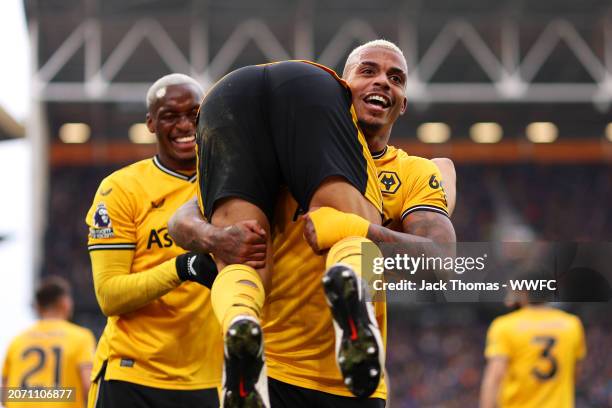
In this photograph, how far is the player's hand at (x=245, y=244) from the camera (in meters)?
3.94

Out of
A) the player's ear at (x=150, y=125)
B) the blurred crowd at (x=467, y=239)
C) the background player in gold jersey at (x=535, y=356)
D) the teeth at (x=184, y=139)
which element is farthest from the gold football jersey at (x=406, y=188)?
the blurred crowd at (x=467, y=239)

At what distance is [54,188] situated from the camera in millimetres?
29094

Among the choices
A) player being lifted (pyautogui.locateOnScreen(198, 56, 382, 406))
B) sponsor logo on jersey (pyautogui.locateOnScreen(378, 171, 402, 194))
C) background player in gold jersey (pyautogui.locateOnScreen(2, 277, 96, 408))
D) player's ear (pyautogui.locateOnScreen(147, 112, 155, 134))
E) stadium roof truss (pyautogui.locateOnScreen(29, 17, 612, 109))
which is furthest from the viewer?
stadium roof truss (pyautogui.locateOnScreen(29, 17, 612, 109))

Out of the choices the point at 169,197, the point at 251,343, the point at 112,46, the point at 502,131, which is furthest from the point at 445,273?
the point at 502,131

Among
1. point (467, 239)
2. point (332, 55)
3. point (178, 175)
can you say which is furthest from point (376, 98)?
point (467, 239)

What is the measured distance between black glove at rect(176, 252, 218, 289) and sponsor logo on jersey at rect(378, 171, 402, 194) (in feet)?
2.95

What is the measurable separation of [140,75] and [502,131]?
10.6m

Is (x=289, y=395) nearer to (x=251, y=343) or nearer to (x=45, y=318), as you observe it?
(x=251, y=343)

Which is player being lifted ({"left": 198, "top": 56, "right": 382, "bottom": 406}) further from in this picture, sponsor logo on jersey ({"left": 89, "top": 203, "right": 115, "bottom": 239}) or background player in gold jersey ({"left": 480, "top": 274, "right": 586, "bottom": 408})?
background player in gold jersey ({"left": 480, "top": 274, "right": 586, "bottom": 408})

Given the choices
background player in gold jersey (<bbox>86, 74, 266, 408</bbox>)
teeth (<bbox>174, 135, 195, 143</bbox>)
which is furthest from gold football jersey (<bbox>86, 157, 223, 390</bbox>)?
teeth (<bbox>174, 135, 195, 143</bbox>)

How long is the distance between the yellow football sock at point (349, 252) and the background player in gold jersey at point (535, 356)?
5.40 m

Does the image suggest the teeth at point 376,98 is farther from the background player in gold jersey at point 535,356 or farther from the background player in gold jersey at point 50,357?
the background player in gold jersey at point 535,356

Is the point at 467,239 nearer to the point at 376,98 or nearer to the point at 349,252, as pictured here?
the point at 376,98

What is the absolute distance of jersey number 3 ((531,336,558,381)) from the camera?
891cm
